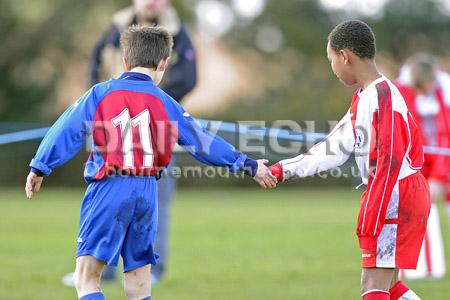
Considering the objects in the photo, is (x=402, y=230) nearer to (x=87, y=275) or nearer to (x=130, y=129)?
(x=130, y=129)

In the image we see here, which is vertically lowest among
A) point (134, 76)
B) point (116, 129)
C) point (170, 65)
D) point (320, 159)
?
point (320, 159)

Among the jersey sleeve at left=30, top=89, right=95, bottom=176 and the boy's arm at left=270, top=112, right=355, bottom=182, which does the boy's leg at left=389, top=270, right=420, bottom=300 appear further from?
the jersey sleeve at left=30, top=89, right=95, bottom=176

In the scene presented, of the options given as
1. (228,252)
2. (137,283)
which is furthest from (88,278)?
(228,252)

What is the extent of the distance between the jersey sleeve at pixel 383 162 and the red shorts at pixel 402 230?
0.10m

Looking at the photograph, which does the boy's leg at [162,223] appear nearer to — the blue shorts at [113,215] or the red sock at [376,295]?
the blue shorts at [113,215]

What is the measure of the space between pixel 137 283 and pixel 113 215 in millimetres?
475

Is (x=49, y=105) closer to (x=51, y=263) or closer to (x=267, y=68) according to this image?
(x=267, y=68)

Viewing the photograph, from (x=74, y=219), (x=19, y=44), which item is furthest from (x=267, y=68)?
(x=74, y=219)

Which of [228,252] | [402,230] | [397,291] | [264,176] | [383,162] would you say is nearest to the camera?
[383,162]

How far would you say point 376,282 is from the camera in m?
4.94

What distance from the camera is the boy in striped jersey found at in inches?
189

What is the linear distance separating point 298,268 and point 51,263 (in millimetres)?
2721

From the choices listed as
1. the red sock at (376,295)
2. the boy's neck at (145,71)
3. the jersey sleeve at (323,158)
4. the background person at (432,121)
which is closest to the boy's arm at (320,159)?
the jersey sleeve at (323,158)

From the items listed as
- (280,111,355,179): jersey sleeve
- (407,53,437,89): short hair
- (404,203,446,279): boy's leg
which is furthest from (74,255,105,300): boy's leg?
(407,53,437,89): short hair
